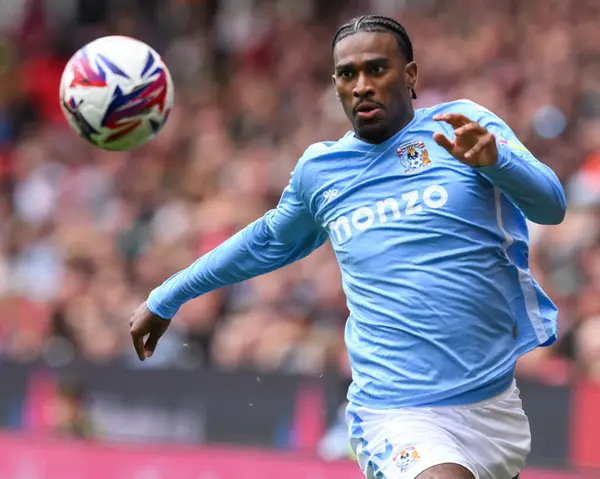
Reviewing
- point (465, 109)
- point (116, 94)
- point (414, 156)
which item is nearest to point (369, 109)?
point (414, 156)

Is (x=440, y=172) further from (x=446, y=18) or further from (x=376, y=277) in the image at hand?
(x=446, y=18)

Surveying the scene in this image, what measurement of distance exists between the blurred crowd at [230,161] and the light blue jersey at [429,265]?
3770mm

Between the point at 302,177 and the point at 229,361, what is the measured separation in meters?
5.36

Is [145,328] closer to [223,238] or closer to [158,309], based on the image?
[158,309]

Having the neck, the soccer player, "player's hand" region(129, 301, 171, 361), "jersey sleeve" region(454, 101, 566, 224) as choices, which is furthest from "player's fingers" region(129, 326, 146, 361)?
"jersey sleeve" region(454, 101, 566, 224)

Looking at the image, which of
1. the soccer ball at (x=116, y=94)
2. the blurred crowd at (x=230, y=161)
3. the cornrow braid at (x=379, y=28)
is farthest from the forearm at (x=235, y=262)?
the blurred crowd at (x=230, y=161)

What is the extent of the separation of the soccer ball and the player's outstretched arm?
1.07 m

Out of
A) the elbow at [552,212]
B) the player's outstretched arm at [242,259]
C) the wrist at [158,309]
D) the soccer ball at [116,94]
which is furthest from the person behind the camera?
the soccer ball at [116,94]

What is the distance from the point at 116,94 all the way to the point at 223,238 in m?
5.28

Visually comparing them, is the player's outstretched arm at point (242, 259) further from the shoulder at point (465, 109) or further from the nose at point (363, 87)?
the shoulder at point (465, 109)

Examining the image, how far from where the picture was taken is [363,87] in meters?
4.70

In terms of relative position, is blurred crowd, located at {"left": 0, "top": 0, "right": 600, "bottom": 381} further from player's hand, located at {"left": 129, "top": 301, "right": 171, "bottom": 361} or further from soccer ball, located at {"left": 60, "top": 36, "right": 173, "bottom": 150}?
player's hand, located at {"left": 129, "top": 301, "right": 171, "bottom": 361}

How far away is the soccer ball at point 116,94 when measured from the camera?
606cm

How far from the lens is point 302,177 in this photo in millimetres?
5012
